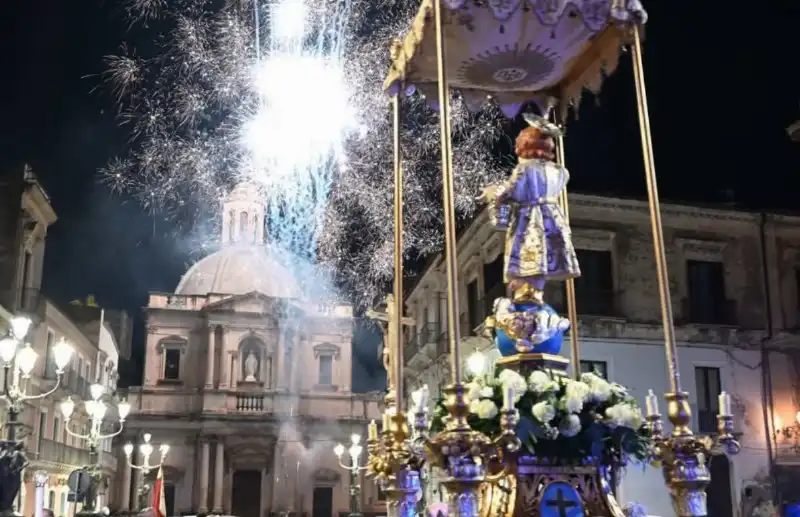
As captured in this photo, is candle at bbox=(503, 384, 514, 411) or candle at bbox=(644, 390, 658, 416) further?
candle at bbox=(644, 390, 658, 416)

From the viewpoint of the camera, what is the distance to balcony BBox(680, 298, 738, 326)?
66.6 feet

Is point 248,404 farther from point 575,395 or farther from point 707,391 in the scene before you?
point 575,395

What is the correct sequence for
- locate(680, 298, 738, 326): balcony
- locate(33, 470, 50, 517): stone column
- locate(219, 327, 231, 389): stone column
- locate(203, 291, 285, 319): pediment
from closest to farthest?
locate(680, 298, 738, 326): balcony < locate(33, 470, 50, 517): stone column < locate(219, 327, 231, 389): stone column < locate(203, 291, 285, 319): pediment

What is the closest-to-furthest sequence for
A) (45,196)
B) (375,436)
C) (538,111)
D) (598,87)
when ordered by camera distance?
(375,436), (598,87), (538,111), (45,196)

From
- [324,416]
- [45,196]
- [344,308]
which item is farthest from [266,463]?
[45,196]

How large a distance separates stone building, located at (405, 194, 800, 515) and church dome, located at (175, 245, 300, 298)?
2281 centimetres

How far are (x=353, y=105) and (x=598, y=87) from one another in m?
9.75

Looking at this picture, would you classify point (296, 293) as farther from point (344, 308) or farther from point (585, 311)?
point (585, 311)

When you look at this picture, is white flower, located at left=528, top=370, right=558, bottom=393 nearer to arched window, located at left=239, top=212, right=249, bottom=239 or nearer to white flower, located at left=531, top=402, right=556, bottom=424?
white flower, located at left=531, top=402, right=556, bottom=424

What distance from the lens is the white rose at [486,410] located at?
509 centimetres

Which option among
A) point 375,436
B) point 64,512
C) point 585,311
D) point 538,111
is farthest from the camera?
point 64,512

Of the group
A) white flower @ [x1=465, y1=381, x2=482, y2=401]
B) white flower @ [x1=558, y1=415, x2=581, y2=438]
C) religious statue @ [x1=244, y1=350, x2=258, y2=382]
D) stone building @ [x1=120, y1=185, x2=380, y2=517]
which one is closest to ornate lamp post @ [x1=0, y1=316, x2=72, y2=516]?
white flower @ [x1=465, y1=381, x2=482, y2=401]

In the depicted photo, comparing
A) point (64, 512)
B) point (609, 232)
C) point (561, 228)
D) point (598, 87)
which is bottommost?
point (64, 512)

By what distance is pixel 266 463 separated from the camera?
39094 millimetres
